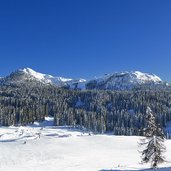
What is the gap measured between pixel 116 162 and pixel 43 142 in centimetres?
3456

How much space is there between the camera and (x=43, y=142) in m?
105

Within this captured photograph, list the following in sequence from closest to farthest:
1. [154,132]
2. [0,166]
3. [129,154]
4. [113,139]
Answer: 1. [154,132]
2. [0,166]
3. [129,154]
4. [113,139]

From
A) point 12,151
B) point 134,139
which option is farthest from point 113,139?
point 12,151

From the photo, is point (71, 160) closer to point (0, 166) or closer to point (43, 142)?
point (0, 166)

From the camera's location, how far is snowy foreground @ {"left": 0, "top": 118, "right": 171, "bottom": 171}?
69.2 meters

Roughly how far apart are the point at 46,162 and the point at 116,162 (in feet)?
49.6

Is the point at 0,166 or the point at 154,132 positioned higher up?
the point at 154,132

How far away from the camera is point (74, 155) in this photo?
87.4 metres

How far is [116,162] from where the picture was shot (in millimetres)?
76562

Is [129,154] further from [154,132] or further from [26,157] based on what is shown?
[154,132]

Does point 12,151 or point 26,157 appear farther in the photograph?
point 12,151

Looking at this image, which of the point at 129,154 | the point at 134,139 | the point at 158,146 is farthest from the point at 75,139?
the point at 158,146

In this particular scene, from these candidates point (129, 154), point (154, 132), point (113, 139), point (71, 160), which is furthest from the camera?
point (113, 139)

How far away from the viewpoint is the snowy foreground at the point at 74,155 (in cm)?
6925
